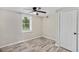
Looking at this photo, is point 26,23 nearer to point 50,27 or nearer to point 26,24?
point 26,24

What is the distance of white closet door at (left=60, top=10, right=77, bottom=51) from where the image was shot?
277 cm

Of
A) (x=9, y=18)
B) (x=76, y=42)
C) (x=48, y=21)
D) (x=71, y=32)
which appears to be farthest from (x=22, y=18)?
(x=76, y=42)

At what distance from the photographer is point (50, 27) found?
4.29 m

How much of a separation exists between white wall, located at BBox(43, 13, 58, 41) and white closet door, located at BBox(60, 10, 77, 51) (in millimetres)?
760

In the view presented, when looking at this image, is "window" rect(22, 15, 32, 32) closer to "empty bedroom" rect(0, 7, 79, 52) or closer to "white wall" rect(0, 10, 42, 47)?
"empty bedroom" rect(0, 7, 79, 52)

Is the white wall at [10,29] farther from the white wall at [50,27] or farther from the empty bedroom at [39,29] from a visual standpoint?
the white wall at [50,27]

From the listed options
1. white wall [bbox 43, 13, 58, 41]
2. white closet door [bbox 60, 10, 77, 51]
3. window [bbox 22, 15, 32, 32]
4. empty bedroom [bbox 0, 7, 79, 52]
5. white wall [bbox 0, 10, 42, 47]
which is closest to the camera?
white closet door [bbox 60, 10, 77, 51]

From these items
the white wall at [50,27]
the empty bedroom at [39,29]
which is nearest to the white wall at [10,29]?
the empty bedroom at [39,29]

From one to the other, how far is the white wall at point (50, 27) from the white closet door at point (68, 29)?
0.76 meters

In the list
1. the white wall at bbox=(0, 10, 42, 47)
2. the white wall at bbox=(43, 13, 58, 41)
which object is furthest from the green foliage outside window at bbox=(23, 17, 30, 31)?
the white wall at bbox=(43, 13, 58, 41)

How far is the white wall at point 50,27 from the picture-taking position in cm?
401

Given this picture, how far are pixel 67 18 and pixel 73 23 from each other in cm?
35

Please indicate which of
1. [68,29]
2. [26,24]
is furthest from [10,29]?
[68,29]
